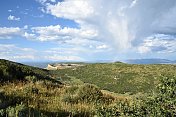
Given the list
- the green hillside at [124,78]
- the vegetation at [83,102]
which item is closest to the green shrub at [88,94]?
the vegetation at [83,102]

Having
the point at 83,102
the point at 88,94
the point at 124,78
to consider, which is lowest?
the point at 124,78

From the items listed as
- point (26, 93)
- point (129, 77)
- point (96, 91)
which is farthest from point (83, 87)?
point (129, 77)

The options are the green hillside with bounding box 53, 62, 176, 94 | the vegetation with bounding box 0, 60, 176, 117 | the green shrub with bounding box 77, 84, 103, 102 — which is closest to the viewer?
the vegetation with bounding box 0, 60, 176, 117

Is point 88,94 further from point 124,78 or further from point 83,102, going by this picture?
point 124,78

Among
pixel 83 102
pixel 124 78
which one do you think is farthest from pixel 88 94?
pixel 124 78

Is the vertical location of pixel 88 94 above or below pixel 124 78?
above

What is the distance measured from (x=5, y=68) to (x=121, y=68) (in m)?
55.9

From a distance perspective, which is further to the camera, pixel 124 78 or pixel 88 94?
pixel 124 78

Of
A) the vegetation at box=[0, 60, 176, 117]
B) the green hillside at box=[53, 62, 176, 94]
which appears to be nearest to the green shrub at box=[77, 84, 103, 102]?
the vegetation at box=[0, 60, 176, 117]

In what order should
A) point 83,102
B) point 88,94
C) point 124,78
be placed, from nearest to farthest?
point 83,102
point 88,94
point 124,78

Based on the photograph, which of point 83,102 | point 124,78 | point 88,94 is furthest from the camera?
point 124,78

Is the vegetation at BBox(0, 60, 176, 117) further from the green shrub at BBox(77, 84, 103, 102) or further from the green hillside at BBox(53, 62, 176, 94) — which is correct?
the green hillside at BBox(53, 62, 176, 94)

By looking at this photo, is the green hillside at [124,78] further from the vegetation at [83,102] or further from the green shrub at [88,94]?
the green shrub at [88,94]

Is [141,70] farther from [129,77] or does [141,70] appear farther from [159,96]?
[159,96]
